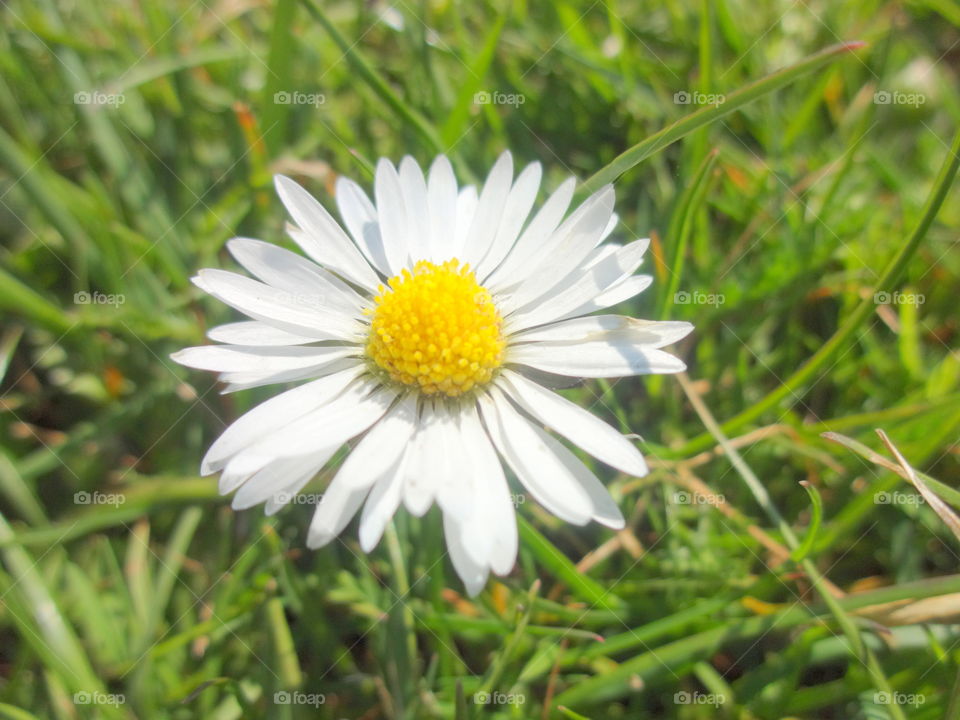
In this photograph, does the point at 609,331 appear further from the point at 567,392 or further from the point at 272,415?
the point at 272,415

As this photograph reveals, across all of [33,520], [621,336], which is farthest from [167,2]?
[621,336]

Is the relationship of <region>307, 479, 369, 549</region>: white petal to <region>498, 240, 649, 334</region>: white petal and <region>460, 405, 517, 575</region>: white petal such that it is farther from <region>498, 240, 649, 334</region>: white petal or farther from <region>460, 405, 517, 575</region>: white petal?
<region>498, 240, 649, 334</region>: white petal

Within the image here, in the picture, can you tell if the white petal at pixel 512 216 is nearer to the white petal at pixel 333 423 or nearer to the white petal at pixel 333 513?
the white petal at pixel 333 423

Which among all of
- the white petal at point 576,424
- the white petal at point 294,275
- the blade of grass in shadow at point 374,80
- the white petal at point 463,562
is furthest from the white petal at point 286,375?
the blade of grass in shadow at point 374,80

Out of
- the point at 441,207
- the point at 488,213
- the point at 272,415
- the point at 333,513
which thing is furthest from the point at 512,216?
the point at 333,513

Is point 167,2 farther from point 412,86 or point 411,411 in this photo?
point 411,411

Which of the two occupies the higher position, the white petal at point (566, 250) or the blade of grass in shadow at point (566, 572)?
the white petal at point (566, 250)
